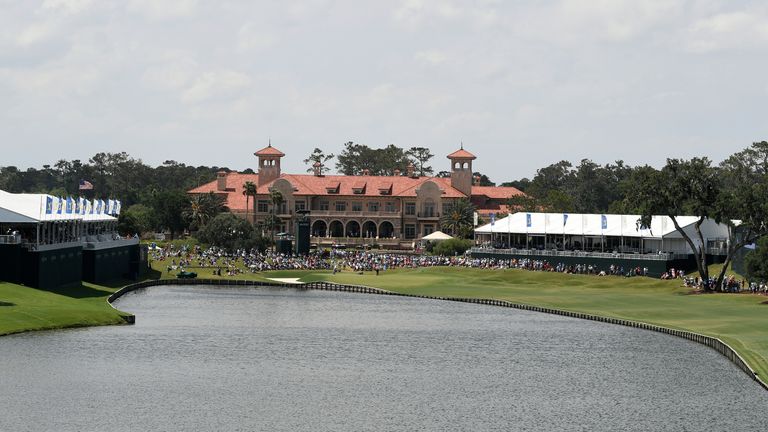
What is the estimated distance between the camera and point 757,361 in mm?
70438

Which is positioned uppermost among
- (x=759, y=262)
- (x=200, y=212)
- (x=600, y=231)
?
(x=200, y=212)

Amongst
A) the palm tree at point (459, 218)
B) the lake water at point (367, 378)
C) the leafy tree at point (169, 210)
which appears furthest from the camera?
the leafy tree at point (169, 210)

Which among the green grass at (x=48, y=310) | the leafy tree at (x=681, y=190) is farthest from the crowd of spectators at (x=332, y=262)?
the green grass at (x=48, y=310)

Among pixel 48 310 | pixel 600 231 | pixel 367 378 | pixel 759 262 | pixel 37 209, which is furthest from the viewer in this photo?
pixel 600 231

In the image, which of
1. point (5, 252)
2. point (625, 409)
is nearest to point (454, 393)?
point (625, 409)

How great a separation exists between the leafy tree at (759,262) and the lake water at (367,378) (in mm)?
14876

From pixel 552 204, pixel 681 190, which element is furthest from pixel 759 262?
pixel 552 204

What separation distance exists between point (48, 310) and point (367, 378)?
96.0ft

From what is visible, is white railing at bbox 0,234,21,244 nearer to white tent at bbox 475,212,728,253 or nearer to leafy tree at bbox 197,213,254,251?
white tent at bbox 475,212,728,253

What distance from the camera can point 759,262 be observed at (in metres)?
102

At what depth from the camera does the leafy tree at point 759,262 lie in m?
102

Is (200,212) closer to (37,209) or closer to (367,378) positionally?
(37,209)

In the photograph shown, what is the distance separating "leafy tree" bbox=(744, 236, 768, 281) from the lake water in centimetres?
1488

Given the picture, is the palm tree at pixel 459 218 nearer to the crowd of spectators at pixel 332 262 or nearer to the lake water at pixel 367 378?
the crowd of spectators at pixel 332 262
